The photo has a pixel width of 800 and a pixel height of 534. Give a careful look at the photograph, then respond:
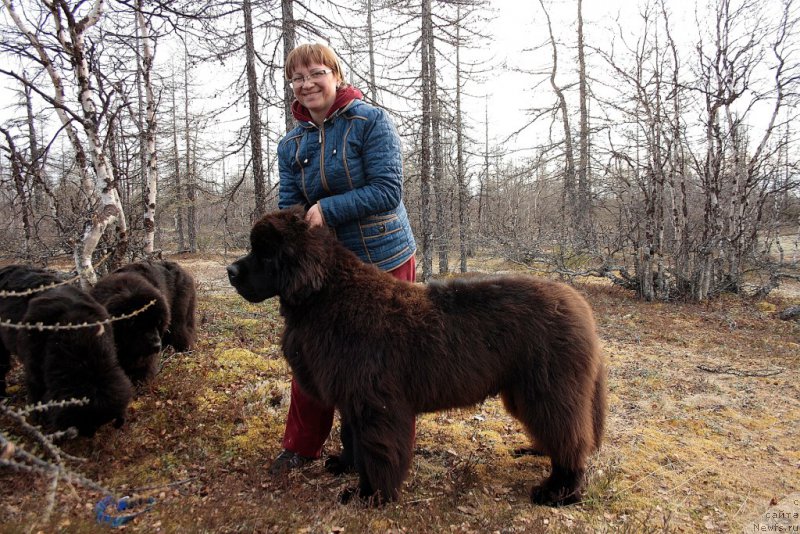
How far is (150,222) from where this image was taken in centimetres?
798

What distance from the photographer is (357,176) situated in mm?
3189

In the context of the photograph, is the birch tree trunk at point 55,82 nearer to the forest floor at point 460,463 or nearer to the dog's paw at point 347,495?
the forest floor at point 460,463

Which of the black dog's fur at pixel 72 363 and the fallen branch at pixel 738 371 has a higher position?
the black dog's fur at pixel 72 363

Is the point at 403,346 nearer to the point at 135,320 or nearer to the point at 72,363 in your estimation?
the point at 72,363

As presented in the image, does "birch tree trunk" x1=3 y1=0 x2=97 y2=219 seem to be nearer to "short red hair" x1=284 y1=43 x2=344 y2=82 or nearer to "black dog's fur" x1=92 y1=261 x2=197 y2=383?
"black dog's fur" x1=92 y1=261 x2=197 y2=383

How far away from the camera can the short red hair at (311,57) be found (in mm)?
3064

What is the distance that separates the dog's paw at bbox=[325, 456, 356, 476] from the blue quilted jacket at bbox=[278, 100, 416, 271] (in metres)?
→ 1.64

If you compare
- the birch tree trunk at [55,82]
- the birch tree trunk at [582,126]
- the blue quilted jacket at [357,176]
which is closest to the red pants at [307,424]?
the blue quilted jacket at [357,176]

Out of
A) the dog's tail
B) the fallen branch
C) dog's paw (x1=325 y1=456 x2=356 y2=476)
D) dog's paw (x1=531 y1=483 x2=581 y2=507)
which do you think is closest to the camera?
dog's paw (x1=531 y1=483 x2=581 y2=507)

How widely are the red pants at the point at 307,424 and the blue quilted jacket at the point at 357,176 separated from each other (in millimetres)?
414

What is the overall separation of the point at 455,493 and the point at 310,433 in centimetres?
124

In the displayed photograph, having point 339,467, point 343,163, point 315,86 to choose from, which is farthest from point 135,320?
point 315,86

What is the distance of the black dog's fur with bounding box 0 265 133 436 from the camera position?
3994 mm

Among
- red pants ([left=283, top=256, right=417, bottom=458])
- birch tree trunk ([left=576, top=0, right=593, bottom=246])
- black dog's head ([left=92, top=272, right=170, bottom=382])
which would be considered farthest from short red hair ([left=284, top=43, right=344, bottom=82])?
birch tree trunk ([left=576, top=0, right=593, bottom=246])
